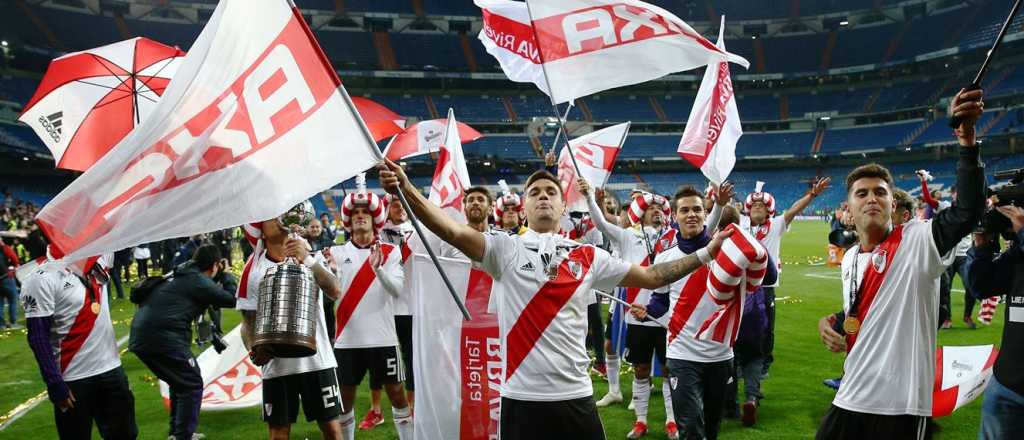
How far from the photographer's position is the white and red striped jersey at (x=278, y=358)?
465 cm

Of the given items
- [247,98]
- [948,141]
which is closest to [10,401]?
[247,98]

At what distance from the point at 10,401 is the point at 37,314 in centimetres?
Answer: 460

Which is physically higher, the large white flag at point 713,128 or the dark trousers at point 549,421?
the large white flag at point 713,128

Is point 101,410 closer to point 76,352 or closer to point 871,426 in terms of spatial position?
point 76,352

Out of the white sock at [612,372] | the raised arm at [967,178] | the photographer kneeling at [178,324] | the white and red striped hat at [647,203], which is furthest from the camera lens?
the white and red striped hat at [647,203]

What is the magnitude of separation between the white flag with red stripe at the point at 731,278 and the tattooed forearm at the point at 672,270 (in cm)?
36

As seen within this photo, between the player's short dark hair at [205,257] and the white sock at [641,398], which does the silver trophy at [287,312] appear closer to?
the player's short dark hair at [205,257]

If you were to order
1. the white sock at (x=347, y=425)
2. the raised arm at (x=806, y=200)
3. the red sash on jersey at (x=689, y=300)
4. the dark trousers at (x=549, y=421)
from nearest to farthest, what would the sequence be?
the dark trousers at (x=549, y=421)
the red sash on jersey at (x=689, y=300)
the white sock at (x=347, y=425)
the raised arm at (x=806, y=200)

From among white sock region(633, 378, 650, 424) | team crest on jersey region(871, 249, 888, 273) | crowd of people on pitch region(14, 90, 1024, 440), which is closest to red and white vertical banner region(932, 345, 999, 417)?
crowd of people on pitch region(14, 90, 1024, 440)

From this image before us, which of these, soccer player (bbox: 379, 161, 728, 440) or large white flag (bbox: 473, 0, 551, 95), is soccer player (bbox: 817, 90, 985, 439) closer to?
soccer player (bbox: 379, 161, 728, 440)

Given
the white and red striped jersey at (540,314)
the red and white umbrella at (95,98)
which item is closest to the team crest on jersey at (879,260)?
the white and red striped jersey at (540,314)

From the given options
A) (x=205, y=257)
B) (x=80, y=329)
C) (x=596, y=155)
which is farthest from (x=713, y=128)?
(x=80, y=329)

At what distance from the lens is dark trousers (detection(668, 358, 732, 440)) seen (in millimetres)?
4867

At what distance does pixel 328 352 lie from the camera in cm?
489
